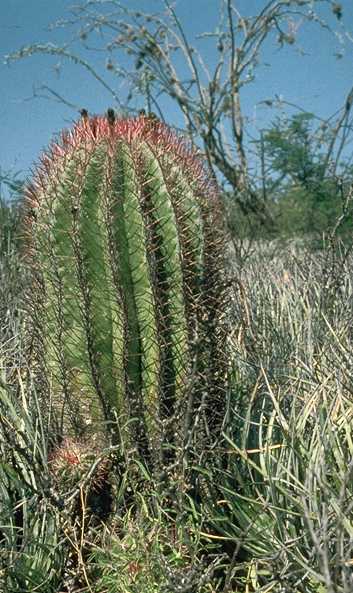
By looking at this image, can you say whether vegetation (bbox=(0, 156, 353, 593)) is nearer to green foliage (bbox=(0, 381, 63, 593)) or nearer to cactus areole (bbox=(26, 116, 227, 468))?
green foliage (bbox=(0, 381, 63, 593))

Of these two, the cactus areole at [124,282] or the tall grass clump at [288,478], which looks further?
the cactus areole at [124,282]

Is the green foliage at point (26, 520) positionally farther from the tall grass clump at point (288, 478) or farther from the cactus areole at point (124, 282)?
the tall grass clump at point (288, 478)

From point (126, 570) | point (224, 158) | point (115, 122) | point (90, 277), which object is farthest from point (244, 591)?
point (224, 158)

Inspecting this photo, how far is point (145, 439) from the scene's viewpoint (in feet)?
6.90

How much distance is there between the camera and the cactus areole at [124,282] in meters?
2.06

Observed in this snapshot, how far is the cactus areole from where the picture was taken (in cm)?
206

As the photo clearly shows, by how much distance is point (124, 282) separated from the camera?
81.7 inches

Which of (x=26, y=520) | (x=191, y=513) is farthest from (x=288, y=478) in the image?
(x=26, y=520)

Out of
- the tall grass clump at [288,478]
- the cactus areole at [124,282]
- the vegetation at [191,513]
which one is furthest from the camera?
the cactus areole at [124,282]

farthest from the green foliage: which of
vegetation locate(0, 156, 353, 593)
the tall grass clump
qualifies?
the tall grass clump

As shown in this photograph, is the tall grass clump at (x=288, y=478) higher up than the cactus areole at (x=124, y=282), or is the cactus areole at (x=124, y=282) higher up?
the cactus areole at (x=124, y=282)

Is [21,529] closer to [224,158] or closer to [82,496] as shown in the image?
[82,496]

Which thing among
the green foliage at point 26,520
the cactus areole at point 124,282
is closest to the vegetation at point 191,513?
the green foliage at point 26,520

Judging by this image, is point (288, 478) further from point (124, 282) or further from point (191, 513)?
point (124, 282)
